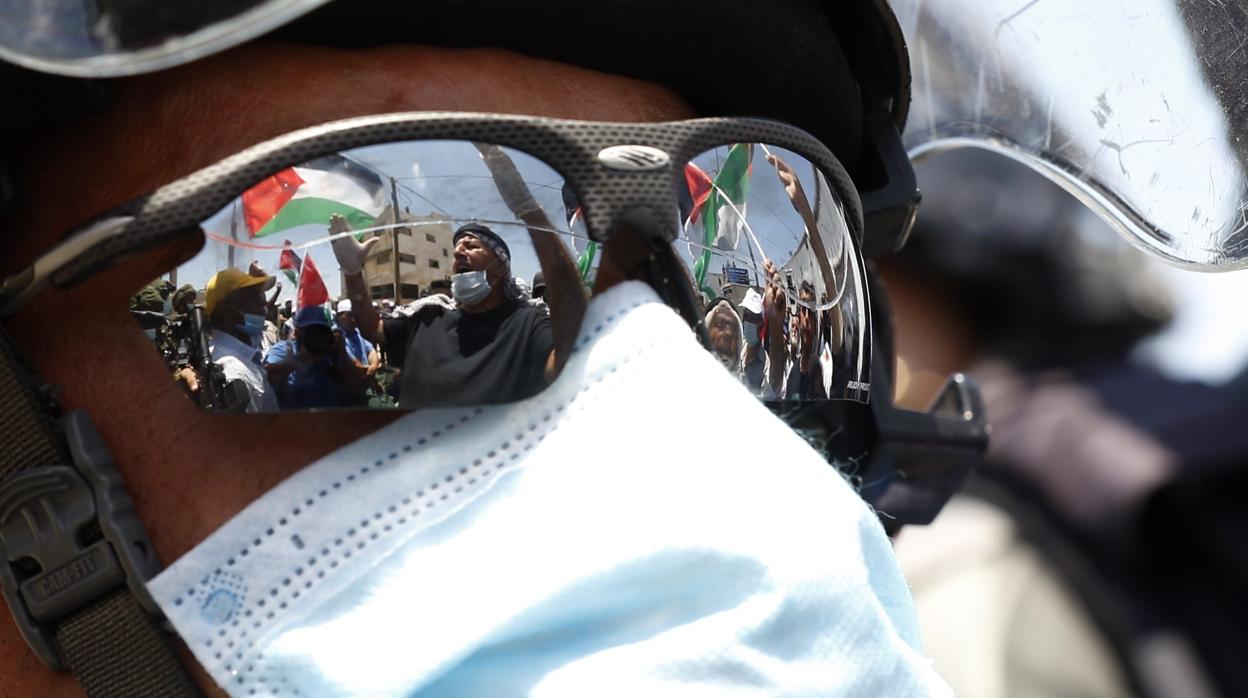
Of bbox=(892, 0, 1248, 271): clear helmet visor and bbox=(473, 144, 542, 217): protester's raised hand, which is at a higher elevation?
bbox=(473, 144, 542, 217): protester's raised hand

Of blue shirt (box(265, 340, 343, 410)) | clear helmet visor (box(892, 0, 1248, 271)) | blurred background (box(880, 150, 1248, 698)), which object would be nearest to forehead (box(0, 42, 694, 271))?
blue shirt (box(265, 340, 343, 410))

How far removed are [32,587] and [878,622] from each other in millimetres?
815

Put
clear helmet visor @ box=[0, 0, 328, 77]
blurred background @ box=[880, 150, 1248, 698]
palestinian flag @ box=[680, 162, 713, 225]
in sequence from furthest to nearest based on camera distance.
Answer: blurred background @ box=[880, 150, 1248, 698] → palestinian flag @ box=[680, 162, 713, 225] → clear helmet visor @ box=[0, 0, 328, 77]

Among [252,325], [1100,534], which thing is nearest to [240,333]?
[252,325]

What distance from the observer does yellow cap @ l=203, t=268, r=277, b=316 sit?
3.77 feet

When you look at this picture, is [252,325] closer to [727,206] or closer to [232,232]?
[232,232]

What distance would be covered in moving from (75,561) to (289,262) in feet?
1.11

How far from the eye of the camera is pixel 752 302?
138 cm

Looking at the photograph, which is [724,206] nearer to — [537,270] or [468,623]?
[537,270]

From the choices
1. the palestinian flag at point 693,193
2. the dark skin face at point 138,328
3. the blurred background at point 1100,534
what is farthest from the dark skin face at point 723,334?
the blurred background at point 1100,534

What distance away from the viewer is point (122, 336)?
1.19 metres

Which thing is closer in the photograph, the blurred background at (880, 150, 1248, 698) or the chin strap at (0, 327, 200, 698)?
the chin strap at (0, 327, 200, 698)

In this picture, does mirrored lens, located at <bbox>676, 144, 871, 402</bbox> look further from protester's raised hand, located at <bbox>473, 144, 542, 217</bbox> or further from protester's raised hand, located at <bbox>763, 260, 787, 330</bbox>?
protester's raised hand, located at <bbox>473, 144, 542, 217</bbox>

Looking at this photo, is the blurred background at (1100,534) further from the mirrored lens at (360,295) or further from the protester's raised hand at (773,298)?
the mirrored lens at (360,295)
